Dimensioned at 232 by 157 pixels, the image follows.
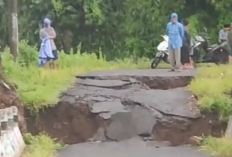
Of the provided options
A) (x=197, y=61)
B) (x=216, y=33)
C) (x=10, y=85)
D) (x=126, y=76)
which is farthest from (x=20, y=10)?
(x=10, y=85)

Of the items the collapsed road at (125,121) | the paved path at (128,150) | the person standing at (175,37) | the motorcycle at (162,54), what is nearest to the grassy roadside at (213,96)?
the collapsed road at (125,121)

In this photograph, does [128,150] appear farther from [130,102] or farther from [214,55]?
[214,55]

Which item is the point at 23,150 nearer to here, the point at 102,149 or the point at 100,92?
the point at 102,149

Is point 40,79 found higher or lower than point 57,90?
higher

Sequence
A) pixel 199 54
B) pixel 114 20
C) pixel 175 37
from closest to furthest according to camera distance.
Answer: pixel 175 37
pixel 199 54
pixel 114 20

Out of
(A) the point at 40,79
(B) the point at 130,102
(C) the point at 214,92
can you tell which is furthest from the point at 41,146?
(C) the point at 214,92

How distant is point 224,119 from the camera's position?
38.2ft

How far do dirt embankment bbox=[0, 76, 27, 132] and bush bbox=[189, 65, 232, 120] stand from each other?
3525 millimetres

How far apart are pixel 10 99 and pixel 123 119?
240 centimetres

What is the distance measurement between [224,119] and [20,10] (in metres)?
18.3

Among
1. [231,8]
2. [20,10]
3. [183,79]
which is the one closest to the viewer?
[183,79]

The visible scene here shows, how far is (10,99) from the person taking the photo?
35.0 ft

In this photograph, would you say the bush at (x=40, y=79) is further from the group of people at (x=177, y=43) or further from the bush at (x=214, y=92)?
the bush at (x=214, y=92)

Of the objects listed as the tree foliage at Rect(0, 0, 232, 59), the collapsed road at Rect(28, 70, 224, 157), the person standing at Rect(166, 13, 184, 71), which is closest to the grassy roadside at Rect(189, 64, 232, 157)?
the collapsed road at Rect(28, 70, 224, 157)
